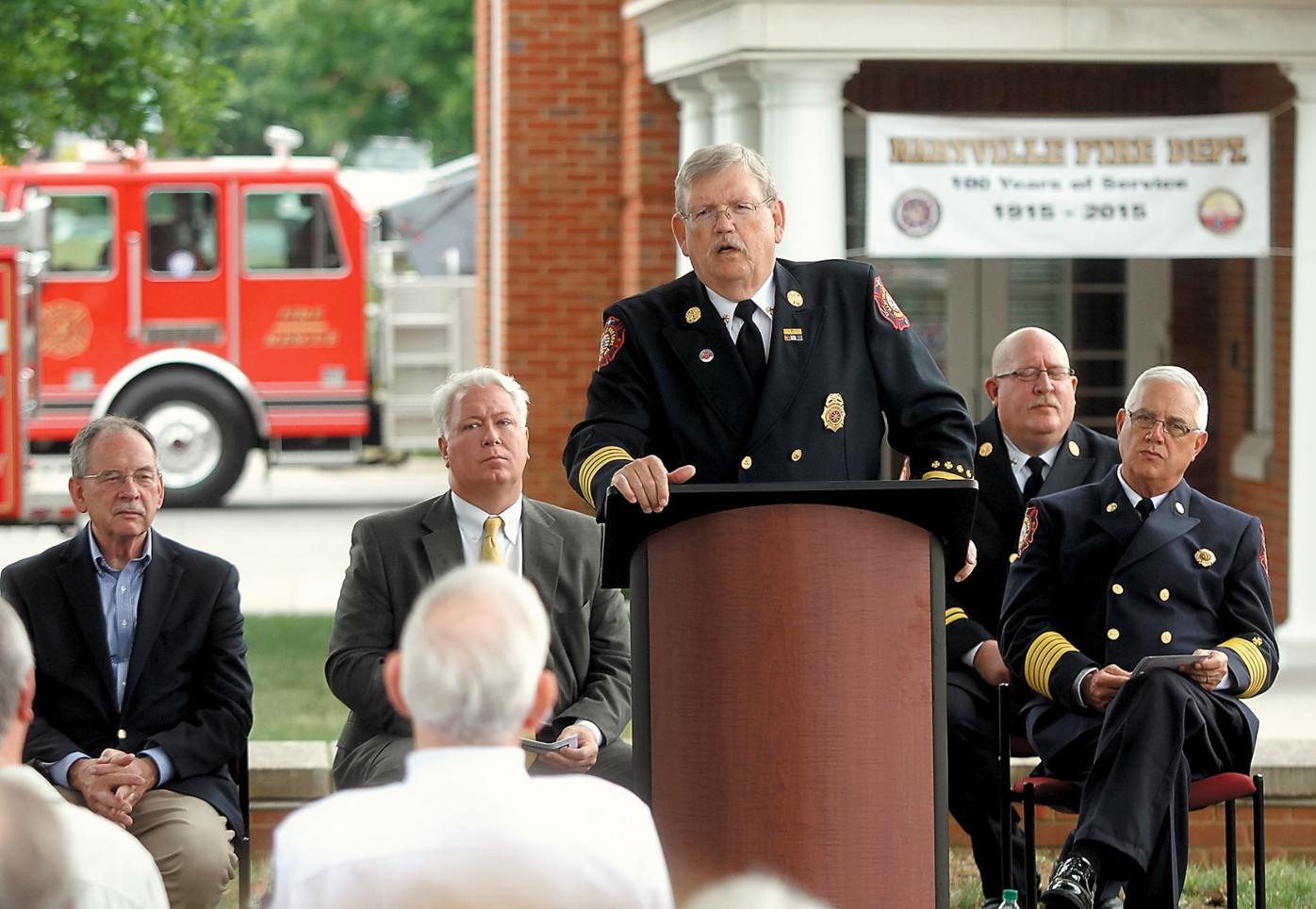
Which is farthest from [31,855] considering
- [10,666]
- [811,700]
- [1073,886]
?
[1073,886]

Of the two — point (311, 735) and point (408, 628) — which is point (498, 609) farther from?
point (311, 735)

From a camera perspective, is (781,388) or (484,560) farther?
(484,560)

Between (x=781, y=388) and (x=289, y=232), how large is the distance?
49.5ft

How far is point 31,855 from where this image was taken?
2.73 metres

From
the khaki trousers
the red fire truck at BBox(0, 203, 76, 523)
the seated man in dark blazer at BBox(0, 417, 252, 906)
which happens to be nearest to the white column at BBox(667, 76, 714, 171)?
the red fire truck at BBox(0, 203, 76, 523)

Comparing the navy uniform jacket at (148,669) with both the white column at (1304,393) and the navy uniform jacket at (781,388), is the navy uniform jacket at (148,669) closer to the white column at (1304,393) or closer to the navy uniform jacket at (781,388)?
the navy uniform jacket at (781,388)

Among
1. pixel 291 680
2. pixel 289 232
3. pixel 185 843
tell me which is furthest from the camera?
pixel 289 232

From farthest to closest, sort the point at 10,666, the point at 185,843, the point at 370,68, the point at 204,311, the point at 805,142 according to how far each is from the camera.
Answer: the point at 370,68 < the point at 204,311 < the point at 805,142 < the point at 185,843 < the point at 10,666

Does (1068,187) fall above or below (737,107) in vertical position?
below

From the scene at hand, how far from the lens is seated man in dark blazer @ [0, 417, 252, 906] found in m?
5.07

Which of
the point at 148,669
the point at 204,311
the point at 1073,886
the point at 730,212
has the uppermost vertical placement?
the point at 204,311

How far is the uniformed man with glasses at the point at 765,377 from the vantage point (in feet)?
14.1

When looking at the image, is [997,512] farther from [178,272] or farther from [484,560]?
[178,272]

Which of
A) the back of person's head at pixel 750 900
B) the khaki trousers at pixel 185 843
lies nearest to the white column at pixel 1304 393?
the khaki trousers at pixel 185 843
